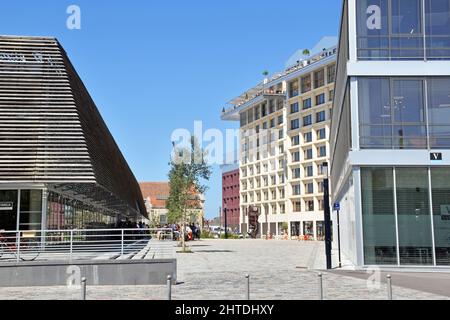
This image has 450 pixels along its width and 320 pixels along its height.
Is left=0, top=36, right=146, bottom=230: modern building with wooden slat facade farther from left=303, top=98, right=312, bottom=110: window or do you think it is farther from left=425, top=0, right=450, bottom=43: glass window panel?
left=303, top=98, right=312, bottom=110: window

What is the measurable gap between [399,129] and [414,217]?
11.7 feet

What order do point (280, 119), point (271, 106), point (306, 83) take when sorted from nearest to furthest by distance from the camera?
1. point (306, 83)
2. point (280, 119)
3. point (271, 106)

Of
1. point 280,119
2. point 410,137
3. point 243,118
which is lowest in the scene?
point 410,137

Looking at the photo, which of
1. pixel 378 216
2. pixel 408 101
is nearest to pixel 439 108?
pixel 408 101

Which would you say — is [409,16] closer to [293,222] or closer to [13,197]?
[13,197]

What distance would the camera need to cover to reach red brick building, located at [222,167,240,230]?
129875 mm

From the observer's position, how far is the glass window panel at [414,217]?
22.9m

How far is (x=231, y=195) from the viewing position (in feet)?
441

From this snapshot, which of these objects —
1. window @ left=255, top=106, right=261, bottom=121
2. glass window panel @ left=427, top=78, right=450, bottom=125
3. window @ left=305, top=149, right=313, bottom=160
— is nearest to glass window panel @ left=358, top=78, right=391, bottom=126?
glass window panel @ left=427, top=78, right=450, bottom=125

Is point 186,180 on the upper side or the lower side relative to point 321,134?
lower

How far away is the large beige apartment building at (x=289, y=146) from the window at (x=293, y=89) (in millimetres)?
165

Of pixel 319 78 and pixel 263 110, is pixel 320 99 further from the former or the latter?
pixel 263 110

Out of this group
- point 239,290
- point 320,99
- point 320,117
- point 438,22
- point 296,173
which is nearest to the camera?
point 239,290
